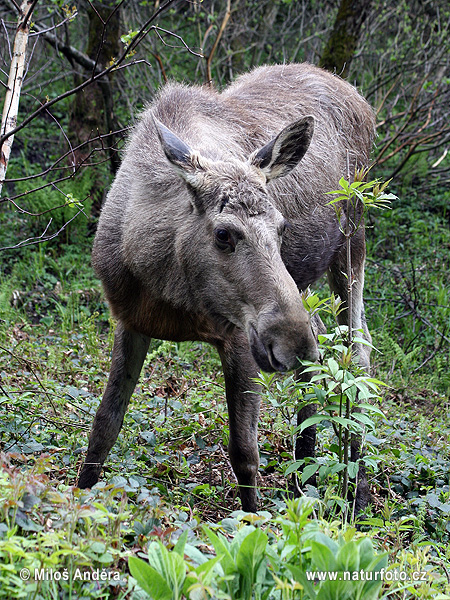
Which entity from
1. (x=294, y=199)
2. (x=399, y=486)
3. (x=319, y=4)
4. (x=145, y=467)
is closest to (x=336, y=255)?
(x=294, y=199)

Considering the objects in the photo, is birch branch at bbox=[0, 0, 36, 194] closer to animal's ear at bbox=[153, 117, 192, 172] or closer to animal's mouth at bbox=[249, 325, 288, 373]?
animal's ear at bbox=[153, 117, 192, 172]

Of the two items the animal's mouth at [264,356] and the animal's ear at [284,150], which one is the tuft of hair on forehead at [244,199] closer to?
the animal's ear at [284,150]

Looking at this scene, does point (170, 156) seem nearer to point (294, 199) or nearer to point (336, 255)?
point (294, 199)

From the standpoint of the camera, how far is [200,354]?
7.51 metres

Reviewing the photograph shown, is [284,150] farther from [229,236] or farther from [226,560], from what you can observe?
[226,560]

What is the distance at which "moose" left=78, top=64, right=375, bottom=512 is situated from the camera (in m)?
3.91

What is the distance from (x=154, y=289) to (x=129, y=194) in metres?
0.73

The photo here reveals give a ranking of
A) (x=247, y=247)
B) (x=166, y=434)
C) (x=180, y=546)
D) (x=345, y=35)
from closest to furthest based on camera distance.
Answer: (x=180, y=546) → (x=247, y=247) → (x=166, y=434) → (x=345, y=35)

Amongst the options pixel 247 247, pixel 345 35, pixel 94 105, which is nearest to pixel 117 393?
pixel 247 247

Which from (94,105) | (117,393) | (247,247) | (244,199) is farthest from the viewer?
(94,105)

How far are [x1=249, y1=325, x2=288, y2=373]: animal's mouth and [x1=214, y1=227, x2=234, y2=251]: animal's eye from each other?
A: 1.71 feet

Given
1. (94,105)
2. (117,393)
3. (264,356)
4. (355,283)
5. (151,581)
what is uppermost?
(94,105)

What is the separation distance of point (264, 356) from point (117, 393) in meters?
1.56

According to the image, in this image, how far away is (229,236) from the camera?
3988 mm
